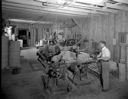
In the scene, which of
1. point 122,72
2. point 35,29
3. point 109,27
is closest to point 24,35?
point 35,29

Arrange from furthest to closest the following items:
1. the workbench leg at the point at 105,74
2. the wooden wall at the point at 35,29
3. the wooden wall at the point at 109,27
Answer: the wooden wall at the point at 35,29 < the wooden wall at the point at 109,27 < the workbench leg at the point at 105,74

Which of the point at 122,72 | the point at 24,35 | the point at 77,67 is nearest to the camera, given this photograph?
the point at 77,67

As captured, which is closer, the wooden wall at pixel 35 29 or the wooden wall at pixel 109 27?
the wooden wall at pixel 109 27

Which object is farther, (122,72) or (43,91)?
(122,72)

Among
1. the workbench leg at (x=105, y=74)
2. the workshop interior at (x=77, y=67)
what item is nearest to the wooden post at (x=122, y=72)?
the workshop interior at (x=77, y=67)

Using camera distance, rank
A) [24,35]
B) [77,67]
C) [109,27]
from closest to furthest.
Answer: [77,67] → [109,27] → [24,35]

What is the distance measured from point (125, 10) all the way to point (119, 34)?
2.89 feet

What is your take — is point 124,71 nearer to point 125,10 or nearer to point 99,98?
point 99,98

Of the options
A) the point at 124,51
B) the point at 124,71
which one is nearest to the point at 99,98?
the point at 124,71

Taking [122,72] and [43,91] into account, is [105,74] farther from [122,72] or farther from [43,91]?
[43,91]

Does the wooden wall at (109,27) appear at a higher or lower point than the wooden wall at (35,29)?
lower

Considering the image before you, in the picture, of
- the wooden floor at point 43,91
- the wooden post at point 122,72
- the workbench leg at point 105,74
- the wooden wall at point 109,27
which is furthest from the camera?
the wooden wall at point 109,27

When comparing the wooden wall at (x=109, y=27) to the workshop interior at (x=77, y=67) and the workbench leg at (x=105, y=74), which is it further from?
the workbench leg at (x=105, y=74)

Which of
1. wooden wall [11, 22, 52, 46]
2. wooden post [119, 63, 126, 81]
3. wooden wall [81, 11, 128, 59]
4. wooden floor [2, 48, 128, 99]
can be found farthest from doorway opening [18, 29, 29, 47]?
wooden post [119, 63, 126, 81]
